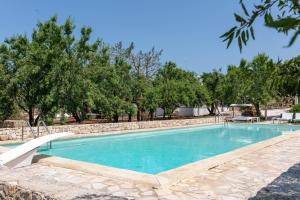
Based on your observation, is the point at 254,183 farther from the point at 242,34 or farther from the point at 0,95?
the point at 0,95

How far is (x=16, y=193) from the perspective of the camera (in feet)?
16.0

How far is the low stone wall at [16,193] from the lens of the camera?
4.47 meters

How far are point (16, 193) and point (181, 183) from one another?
2731 mm

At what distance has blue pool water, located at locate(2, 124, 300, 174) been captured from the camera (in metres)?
10.9

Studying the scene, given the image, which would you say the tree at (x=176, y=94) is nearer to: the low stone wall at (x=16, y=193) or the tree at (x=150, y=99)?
the tree at (x=150, y=99)

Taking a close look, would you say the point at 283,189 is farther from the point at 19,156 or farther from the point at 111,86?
the point at 111,86

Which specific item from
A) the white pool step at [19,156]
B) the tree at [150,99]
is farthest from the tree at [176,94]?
the white pool step at [19,156]

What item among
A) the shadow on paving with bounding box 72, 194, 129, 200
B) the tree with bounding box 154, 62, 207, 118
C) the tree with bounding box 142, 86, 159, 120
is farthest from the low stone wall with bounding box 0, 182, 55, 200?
the tree with bounding box 154, 62, 207, 118

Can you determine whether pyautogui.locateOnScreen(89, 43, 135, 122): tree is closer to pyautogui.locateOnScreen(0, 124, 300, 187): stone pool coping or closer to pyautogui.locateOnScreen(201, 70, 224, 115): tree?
pyautogui.locateOnScreen(0, 124, 300, 187): stone pool coping

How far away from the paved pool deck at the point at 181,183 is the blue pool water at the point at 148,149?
13.1 ft

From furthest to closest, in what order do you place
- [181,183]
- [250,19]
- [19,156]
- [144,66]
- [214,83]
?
[214,83] → [144,66] → [19,156] → [181,183] → [250,19]

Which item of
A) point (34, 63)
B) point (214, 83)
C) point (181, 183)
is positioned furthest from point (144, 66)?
point (181, 183)

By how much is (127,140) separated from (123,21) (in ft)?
35.7

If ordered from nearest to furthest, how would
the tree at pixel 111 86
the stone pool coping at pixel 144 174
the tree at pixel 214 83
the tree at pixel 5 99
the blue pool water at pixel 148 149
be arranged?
the stone pool coping at pixel 144 174
the blue pool water at pixel 148 149
the tree at pixel 5 99
the tree at pixel 111 86
the tree at pixel 214 83
